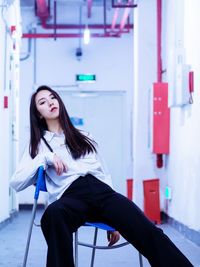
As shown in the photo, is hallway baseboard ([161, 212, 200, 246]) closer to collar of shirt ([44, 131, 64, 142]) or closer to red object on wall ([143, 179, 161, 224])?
red object on wall ([143, 179, 161, 224])

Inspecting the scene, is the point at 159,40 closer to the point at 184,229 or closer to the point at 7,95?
the point at 7,95

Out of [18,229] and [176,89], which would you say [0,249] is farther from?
[176,89]

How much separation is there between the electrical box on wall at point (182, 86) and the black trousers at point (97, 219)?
234 centimetres

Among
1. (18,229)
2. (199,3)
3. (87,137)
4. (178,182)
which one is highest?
(199,3)

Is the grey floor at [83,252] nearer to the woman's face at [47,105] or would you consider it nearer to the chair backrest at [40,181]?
the chair backrest at [40,181]

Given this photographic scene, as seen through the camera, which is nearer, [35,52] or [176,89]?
[176,89]

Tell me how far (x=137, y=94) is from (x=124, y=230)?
414 cm

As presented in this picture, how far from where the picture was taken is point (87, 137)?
2531mm

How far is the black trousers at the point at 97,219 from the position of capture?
1.99 metres

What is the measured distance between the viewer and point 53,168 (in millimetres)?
2352

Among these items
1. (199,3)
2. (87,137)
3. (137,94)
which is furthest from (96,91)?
(87,137)

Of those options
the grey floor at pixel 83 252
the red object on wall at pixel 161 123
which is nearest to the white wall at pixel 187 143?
the red object on wall at pixel 161 123

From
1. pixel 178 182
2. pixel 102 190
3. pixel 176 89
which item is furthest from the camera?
pixel 178 182

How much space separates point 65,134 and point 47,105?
0.18m
